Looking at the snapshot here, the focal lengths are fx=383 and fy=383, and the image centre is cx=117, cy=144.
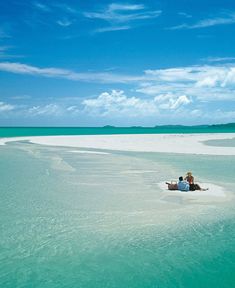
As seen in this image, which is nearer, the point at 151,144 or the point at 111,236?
the point at 111,236

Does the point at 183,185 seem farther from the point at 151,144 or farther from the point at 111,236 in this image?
the point at 151,144

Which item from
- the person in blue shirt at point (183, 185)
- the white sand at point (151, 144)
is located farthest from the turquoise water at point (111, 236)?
the white sand at point (151, 144)

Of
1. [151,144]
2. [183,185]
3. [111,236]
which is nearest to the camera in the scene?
[111,236]

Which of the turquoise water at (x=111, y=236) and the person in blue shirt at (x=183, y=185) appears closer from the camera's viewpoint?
the turquoise water at (x=111, y=236)

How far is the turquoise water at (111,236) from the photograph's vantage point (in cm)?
904

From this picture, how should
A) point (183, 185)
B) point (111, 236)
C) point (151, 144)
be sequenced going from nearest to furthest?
point (111, 236) < point (183, 185) < point (151, 144)

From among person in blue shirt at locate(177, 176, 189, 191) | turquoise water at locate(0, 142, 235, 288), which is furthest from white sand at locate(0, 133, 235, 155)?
turquoise water at locate(0, 142, 235, 288)

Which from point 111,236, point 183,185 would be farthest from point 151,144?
point 111,236

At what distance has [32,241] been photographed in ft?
37.1

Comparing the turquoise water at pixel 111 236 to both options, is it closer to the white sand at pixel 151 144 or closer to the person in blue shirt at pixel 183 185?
the person in blue shirt at pixel 183 185

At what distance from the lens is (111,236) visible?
11789 mm

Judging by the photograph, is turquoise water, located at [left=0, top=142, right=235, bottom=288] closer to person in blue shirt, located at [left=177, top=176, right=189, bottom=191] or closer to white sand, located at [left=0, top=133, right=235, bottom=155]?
person in blue shirt, located at [left=177, top=176, right=189, bottom=191]

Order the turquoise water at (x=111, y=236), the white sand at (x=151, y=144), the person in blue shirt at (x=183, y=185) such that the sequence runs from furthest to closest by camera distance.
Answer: the white sand at (x=151, y=144) < the person in blue shirt at (x=183, y=185) < the turquoise water at (x=111, y=236)

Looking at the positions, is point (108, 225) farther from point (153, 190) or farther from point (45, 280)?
point (153, 190)
